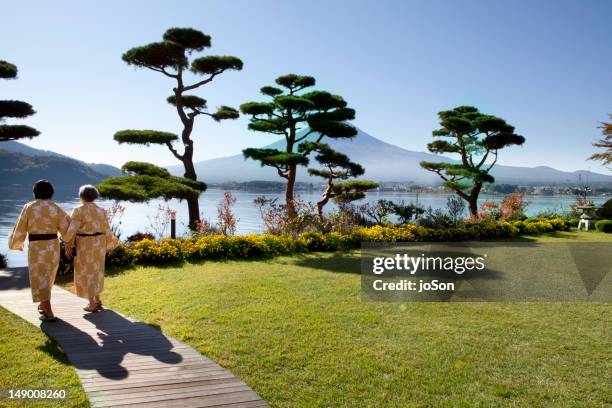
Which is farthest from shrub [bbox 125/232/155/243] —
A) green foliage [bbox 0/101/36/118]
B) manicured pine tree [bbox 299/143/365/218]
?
manicured pine tree [bbox 299/143/365/218]

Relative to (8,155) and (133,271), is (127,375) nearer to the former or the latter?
(133,271)

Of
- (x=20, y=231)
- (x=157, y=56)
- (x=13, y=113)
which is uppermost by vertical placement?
(x=157, y=56)

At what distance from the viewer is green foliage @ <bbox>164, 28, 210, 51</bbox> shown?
14.2 metres

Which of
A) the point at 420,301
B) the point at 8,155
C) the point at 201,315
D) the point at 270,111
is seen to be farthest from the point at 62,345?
the point at 8,155

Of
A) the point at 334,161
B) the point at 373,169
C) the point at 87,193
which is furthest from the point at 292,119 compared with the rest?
the point at 373,169

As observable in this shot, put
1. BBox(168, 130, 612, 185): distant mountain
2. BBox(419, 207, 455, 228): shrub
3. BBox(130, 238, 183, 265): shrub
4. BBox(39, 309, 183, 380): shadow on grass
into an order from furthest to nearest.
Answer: BBox(168, 130, 612, 185): distant mountain, BBox(419, 207, 455, 228): shrub, BBox(130, 238, 183, 265): shrub, BBox(39, 309, 183, 380): shadow on grass

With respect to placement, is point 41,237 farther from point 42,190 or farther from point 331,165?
point 331,165

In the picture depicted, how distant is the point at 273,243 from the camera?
1003 centimetres

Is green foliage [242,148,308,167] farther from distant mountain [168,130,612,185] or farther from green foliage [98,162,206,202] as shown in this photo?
distant mountain [168,130,612,185]

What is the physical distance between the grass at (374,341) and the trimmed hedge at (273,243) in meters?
1.49

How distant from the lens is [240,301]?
5.93 metres

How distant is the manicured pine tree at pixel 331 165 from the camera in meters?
13.4

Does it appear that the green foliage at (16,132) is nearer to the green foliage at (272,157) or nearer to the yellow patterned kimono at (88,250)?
the green foliage at (272,157)

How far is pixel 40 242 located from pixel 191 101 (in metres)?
11.0
